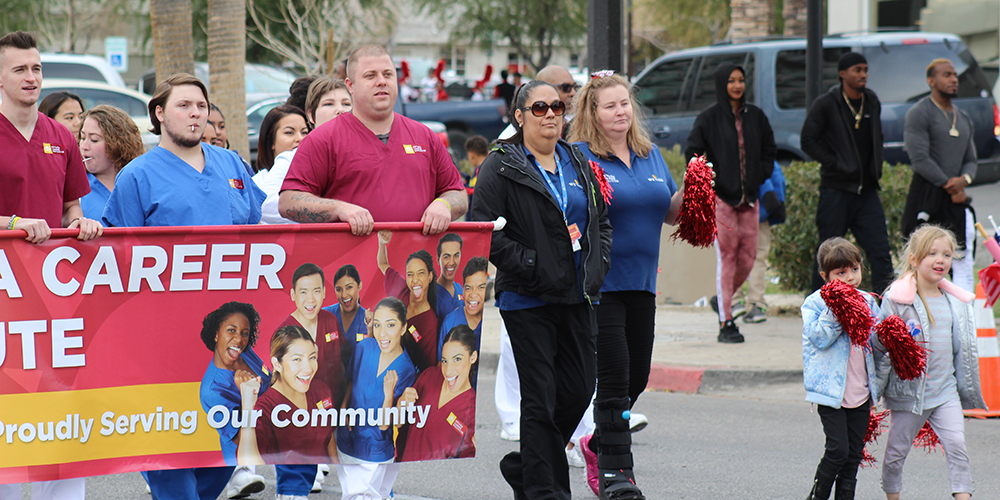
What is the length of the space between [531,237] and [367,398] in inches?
38.6

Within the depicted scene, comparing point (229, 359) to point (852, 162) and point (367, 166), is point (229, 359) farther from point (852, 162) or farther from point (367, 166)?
point (852, 162)

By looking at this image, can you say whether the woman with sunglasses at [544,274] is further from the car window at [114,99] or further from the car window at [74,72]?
the car window at [74,72]

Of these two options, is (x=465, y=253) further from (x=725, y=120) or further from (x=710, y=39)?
(x=710, y=39)

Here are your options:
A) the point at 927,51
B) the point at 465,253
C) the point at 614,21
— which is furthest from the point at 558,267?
the point at 927,51

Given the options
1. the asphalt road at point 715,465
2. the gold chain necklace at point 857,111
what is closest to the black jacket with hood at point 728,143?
the gold chain necklace at point 857,111

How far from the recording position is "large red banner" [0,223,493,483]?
4281 millimetres

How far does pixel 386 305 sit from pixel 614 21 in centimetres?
483

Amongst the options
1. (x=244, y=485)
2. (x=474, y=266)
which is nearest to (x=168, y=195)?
(x=474, y=266)

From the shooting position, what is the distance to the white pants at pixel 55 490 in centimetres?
438

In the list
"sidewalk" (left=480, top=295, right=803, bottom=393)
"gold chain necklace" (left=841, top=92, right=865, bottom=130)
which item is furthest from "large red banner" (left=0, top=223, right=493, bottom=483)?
"gold chain necklace" (left=841, top=92, right=865, bottom=130)

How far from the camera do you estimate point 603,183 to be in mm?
5230

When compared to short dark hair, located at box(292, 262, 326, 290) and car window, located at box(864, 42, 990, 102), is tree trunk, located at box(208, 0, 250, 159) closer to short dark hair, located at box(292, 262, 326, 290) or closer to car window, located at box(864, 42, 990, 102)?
car window, located at box(864, 42, 990, 102)

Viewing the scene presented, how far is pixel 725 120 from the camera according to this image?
9.03 metres

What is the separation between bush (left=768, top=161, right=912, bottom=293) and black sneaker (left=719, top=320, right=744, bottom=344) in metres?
1.73
